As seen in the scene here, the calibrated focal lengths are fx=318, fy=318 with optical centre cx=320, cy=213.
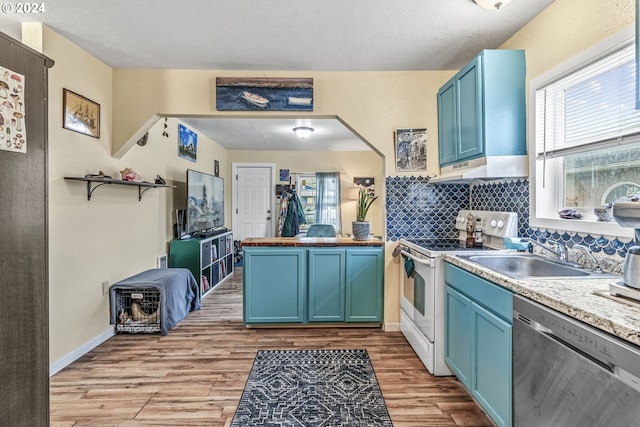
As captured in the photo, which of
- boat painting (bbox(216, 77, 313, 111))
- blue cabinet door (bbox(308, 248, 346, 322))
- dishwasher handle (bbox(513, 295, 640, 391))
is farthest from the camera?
blue cabinet door (bbox(308, 248, 346, 322))

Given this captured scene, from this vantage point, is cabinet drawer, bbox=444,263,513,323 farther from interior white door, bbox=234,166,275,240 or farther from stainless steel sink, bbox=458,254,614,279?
interior white door, bbox=234,166,275,240

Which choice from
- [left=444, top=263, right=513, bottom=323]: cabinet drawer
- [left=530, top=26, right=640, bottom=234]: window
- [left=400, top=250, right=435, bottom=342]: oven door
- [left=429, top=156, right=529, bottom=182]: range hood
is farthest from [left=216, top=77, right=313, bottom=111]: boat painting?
[left=444, top=263, right=513, bottom=323]: cabinet drawer

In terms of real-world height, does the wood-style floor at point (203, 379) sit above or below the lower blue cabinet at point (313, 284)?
below

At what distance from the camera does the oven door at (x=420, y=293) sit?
7.41ft

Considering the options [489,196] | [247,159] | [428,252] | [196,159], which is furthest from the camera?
[247,159]

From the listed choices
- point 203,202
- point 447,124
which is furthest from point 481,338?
point 203,202

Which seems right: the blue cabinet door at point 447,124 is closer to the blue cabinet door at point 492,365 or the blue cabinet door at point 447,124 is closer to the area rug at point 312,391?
the blue cabinet door at point 492,365

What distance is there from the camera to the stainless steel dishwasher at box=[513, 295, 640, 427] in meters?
0.90

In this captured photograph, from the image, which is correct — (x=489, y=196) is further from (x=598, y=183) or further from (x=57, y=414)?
(x=57, y=414)

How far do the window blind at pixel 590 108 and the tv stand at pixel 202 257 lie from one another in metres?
3.70

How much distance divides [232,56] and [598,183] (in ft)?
8.92

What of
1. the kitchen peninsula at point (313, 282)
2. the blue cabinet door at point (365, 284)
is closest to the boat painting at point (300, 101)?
the kitchen peninsula at point (313, 282)

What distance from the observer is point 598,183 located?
1741 millimetres

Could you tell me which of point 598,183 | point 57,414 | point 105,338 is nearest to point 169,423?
point 57,414
